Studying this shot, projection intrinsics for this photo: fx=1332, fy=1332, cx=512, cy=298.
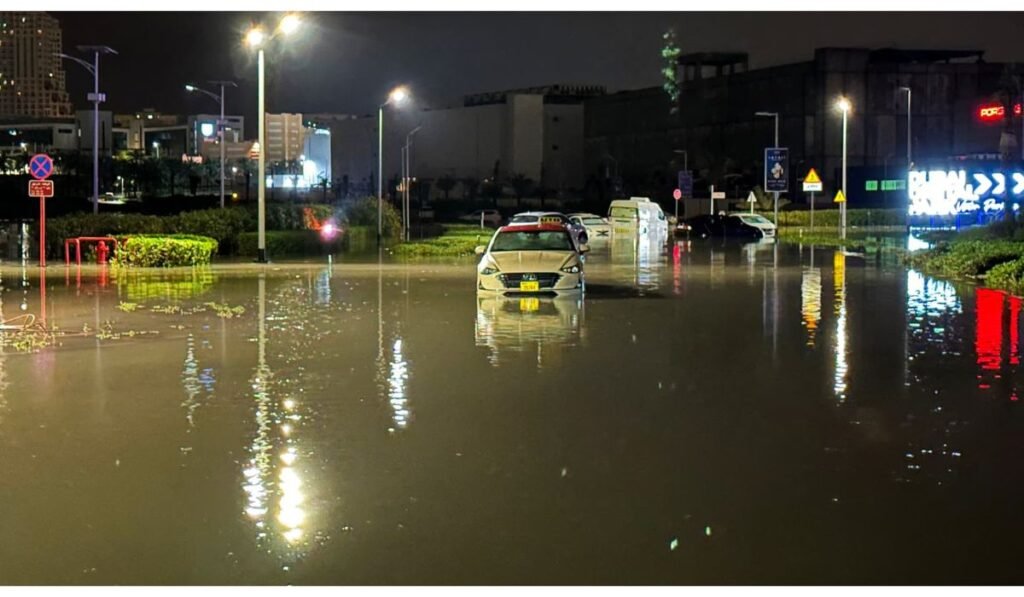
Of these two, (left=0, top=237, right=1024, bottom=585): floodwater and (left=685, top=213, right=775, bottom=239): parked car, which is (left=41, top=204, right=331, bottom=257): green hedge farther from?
(left=685, top=213, right=775, bottom=239): parked car

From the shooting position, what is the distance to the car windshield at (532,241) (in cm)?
2525

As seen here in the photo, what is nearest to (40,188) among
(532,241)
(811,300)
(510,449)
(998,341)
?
(532,241)

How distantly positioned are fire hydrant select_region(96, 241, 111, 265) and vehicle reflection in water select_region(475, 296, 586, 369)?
15639 millimetres

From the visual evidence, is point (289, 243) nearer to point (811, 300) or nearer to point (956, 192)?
point (811, 300)

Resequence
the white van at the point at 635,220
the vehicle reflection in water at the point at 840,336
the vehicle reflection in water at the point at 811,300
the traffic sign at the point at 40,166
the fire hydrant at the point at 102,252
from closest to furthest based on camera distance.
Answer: the vehicle reflection in water at the point at 840,336 < the vehicle reflection in water at the point at 811,300 < the traffic sign at the point at 40,166 < the fire hydrant at the point at 102,252 < the white van at the point at 635,220

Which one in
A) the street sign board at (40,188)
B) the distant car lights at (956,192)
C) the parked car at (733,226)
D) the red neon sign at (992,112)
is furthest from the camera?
the parked car at (733,226)

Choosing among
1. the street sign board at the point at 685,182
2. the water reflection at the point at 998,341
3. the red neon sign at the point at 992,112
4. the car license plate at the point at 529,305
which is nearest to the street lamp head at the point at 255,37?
the car license plate at the point at 529,305

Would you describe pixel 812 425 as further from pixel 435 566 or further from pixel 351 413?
pixel 435 566

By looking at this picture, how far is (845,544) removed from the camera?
7262 millimetres

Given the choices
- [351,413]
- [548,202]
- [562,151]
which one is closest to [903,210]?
[548,202]

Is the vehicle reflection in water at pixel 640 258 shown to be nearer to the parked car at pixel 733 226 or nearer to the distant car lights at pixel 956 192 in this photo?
the parked car at pixel 733 226

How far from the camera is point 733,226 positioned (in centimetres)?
6806

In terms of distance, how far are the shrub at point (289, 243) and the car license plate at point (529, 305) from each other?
1847 centimetres

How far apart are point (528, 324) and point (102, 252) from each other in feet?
65.5
